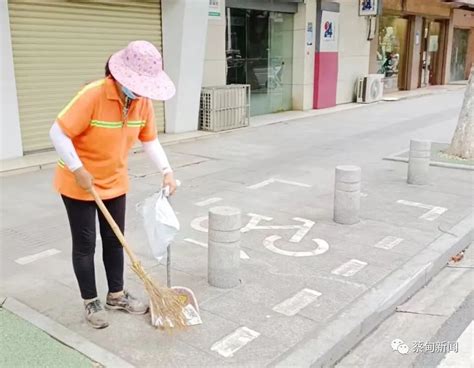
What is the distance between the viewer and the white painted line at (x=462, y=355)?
10.9 feet

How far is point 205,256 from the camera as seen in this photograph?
4691mm

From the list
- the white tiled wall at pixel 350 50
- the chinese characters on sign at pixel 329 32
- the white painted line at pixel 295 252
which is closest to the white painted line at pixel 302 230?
the white painted line at pixel 295 252

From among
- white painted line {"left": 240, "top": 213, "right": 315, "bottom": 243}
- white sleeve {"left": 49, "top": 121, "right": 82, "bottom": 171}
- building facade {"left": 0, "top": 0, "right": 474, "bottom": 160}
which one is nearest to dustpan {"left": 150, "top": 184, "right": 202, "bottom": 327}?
white sleeve {"left": 49, "top": 121, "right": 82, "bottom": 171}

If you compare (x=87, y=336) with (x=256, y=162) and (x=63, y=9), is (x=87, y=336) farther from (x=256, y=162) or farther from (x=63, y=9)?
(x=63, y=9)

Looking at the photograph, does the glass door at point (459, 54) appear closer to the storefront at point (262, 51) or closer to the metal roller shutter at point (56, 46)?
the storefront at point (262, 51)

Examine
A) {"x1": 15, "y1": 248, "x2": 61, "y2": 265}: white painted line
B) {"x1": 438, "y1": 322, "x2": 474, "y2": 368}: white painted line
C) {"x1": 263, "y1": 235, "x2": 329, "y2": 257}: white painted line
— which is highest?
{"x1": 263, "y1": 235, "x2": 329, "y2": 257}: white painted line

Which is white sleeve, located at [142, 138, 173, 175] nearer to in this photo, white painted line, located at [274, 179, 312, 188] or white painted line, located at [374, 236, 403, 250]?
white painted line, located at [374, 236, 403, 250]

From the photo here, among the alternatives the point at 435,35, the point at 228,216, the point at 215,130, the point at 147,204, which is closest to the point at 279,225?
the point at 228,216

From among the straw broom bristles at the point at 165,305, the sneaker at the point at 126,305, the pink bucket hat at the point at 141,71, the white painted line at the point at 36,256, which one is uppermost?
the pink bucket hat at the point at 141,71

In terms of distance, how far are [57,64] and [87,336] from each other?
261 inches

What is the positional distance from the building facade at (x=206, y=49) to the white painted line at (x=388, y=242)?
588 centimetres

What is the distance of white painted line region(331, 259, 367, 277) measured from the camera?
4.37 meters

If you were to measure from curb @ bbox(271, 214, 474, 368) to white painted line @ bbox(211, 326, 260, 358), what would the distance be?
0.27 metres

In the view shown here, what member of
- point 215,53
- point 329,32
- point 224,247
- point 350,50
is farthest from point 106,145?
point 350,50
